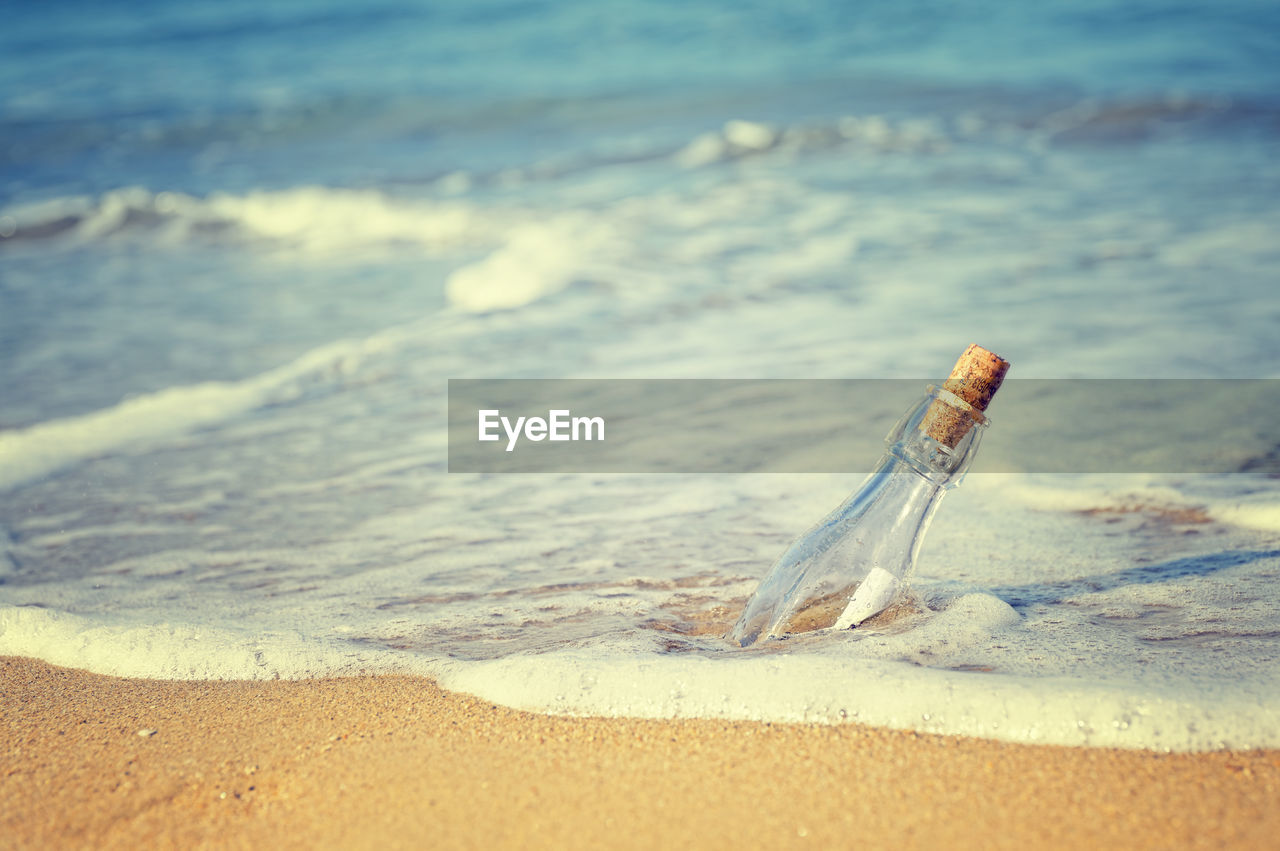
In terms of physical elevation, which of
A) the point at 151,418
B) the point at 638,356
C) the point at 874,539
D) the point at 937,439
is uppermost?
the point at 937,439

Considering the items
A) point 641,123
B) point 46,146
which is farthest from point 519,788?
point 46,146

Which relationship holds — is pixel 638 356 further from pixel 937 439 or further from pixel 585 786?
pixel 585 786

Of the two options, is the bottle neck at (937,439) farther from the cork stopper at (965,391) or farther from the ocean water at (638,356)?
the ocean water at (638,356)

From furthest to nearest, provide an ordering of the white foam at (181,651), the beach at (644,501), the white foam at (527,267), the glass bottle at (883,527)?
1. the white foam at (527,267)
2. the white foam at (181,651)
3. the glass bottle at (883,527)
4. the beach at (644,501)

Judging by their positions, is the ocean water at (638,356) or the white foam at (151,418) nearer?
the ocean water at (638,356)

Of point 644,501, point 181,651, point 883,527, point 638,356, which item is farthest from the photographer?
point 638,356

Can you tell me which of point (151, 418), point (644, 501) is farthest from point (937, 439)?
point (151, 418)

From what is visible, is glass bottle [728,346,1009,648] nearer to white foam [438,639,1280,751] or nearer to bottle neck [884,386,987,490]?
bottle neck [884,386,987,490]

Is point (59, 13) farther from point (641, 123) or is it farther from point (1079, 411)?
point (1079, 411)

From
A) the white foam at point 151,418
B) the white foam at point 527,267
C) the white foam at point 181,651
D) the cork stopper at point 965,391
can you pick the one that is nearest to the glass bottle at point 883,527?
the cork stopper at point 965,391
